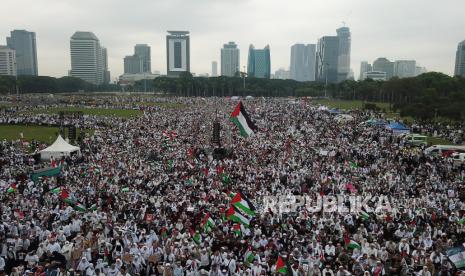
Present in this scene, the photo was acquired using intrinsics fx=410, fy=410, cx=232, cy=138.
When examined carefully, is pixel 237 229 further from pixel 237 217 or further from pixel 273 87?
pixel 273 87

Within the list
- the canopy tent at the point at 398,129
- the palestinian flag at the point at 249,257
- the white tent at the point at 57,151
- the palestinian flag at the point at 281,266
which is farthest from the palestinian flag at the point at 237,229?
the canopy tent at the point at 398,129

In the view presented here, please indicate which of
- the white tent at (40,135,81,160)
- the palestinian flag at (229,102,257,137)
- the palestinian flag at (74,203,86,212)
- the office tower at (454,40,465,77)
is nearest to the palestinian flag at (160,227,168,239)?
the palestinian flag at (74,203,86,212)

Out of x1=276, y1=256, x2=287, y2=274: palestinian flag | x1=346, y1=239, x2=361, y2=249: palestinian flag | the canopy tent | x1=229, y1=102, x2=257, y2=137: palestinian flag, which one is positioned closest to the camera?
x1=276, y1=256, x2=287, y2=274: palestinian flag

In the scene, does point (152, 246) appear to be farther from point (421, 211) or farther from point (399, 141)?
point (399, 141)

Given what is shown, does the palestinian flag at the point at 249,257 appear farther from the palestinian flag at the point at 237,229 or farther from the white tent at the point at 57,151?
the white tent at the point at 57,151

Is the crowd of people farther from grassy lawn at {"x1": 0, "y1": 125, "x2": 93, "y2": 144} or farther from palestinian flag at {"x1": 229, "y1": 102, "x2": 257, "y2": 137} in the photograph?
grassy lawn at {"x1": 0, "y1": 125, "x2": 93, "y2": 144}
